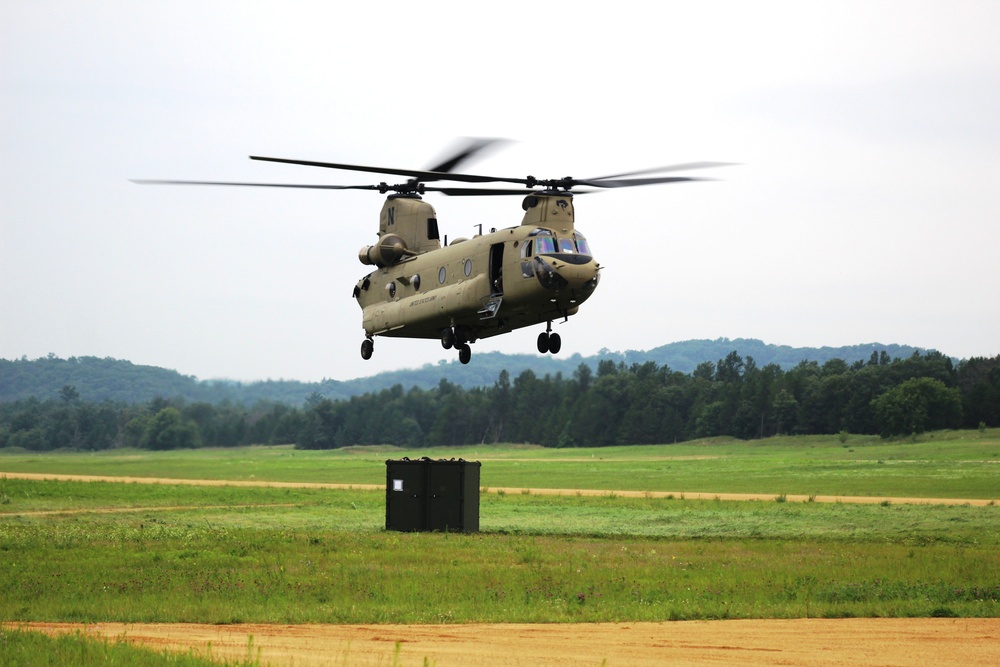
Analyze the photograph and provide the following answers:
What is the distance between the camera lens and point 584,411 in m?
155

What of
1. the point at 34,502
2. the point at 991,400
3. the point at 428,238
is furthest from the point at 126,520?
the point at 991,400

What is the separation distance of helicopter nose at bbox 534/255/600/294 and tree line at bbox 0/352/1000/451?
2164 inches

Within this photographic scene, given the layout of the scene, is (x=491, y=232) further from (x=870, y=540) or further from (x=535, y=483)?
(x=535, y=483)

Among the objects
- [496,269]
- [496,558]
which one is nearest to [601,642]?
[496,558]

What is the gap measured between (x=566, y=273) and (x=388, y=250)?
8.30 m

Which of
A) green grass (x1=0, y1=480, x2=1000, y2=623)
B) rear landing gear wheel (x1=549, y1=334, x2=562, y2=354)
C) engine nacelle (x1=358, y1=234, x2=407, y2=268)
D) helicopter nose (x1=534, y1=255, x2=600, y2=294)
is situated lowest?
green grass (x1=0, y1=480, x2=1000, y2=623)

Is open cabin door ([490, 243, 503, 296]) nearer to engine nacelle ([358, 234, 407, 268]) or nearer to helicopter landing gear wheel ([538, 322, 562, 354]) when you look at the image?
helicopter landing gear wheel ([538, 322, 562, 354])

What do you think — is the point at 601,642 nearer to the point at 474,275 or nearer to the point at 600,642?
the point at 600,642

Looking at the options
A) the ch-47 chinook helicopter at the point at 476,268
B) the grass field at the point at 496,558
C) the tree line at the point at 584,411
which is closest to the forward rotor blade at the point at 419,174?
the ch-47 chinook helicopter at the point at 476,268

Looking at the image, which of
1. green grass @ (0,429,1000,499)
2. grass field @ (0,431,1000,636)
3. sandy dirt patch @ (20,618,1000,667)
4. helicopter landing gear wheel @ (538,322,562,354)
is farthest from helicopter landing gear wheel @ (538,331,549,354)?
green grass @ (0,429,1000,499)

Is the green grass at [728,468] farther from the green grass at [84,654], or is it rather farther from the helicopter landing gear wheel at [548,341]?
the green grass at [84,654]

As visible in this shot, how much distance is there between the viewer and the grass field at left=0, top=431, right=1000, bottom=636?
2322 cm

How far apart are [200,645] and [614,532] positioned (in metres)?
20.7

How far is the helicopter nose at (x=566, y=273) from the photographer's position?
30.2m
